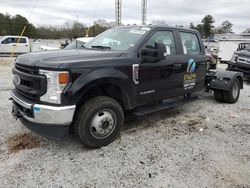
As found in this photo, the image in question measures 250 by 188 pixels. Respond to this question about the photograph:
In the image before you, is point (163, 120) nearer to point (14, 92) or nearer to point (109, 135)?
point (109, 135)

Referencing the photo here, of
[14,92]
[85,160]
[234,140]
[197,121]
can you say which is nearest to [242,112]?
[197,121]

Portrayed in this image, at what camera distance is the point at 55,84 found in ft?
10.7

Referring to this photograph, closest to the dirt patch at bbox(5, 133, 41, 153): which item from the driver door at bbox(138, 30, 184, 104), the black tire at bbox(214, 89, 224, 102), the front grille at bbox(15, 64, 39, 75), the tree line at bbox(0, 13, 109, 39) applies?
the front grille at bbox(15, 64, 39, 75)

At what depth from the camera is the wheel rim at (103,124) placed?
373 cm

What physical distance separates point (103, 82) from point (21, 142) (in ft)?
5.54

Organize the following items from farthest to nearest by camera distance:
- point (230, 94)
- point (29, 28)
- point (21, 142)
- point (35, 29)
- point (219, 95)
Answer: point (35, 29) → point (29, 28) → point (219, 95) → point (230, 94) → point (21, 142)

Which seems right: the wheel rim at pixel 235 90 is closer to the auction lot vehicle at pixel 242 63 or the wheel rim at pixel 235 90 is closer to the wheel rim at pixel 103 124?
the auction lot vehicle at pixel 242 63

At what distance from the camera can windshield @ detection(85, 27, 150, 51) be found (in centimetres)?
440

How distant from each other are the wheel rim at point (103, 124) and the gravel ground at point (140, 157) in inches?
9.9

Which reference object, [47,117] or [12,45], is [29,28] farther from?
[47,117]

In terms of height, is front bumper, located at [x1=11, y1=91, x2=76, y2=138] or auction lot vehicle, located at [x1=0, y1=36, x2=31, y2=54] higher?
auction lot vehicle, located at [x1=0, y1=36, x2=31, y2=54]

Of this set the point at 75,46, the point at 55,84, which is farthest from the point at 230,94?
the point at 55,84

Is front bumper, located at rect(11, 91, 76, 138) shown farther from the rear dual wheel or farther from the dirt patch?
the rear dual wheel

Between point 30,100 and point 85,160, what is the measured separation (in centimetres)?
116
